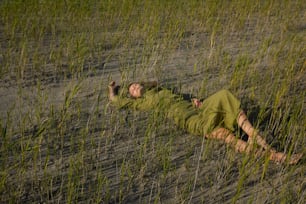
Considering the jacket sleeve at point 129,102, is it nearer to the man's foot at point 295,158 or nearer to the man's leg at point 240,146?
the man's leg at point 240,146

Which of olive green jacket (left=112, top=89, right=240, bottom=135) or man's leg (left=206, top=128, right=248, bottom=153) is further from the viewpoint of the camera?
olive green jacket (left=112, top=89, right=240, bottom=135)

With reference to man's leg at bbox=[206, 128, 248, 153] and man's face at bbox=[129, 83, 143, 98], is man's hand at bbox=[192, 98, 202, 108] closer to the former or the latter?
man's leg at bbox=[206, 128, 248, 153]

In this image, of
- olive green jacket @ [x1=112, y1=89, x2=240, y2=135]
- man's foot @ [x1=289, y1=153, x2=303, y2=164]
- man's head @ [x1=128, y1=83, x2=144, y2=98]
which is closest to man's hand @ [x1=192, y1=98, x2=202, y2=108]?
olive green jacket @ [x1=112, y1=89, x2=240, y2=135]

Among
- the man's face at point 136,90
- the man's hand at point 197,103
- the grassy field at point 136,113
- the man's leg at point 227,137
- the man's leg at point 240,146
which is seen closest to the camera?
the grassy field at point 136,113

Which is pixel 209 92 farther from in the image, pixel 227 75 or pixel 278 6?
pixel 278 6

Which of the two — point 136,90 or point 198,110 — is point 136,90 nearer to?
point 136,90

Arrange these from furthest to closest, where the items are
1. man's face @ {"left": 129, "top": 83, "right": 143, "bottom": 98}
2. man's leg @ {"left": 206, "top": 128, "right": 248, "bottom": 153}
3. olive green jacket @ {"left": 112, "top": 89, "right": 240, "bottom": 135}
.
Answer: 1. man's face @ {"left": 129, "top": 83, "right": 143, "bottom": 98}
2. olive green jacket @ {"left": 112, "top": 89, "right": 240, "bottom": 135}
3. man's leg @ {"left": 206, "top": 128, "right": 248, "bottom": 153}

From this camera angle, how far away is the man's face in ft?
9.42

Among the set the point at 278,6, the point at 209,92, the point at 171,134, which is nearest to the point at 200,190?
the point at 171,134

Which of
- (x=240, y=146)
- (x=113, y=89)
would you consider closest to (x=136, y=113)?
(x=113, y=89)

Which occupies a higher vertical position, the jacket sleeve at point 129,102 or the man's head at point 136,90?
the man's head at point 136,90

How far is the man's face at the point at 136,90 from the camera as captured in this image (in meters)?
2.87

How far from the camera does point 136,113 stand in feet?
9.34

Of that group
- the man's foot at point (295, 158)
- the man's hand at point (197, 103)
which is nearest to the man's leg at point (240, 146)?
the man's foot at point (295, 158)
